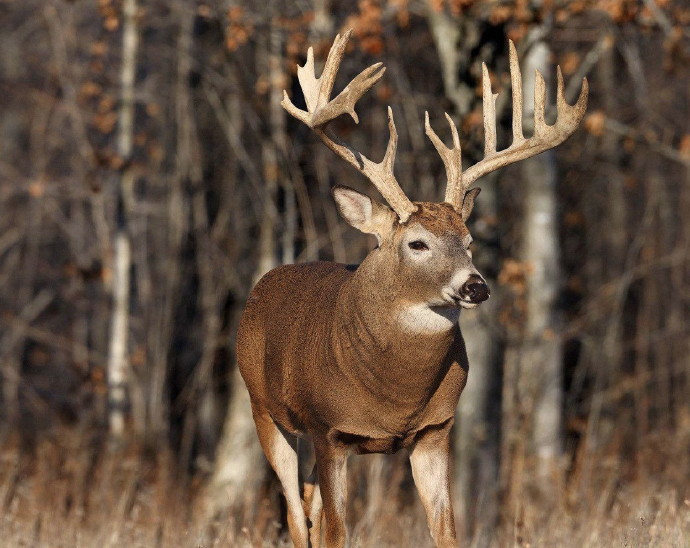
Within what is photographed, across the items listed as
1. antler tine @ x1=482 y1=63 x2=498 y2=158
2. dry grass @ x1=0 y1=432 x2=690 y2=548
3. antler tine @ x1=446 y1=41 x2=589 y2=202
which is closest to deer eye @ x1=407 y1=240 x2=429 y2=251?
antler tine @ x1=446 y1=41 x2=589 y2=202

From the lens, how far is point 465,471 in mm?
9414

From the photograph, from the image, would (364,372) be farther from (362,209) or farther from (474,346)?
(474,346)

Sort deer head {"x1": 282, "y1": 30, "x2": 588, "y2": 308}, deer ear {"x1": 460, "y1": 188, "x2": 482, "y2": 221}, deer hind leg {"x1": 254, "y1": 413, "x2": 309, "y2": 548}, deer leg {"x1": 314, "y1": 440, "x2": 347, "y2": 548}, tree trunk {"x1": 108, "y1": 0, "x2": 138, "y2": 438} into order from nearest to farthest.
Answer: deer head {"x1": 282, "y1": 30, "x2": 588, "y2": 308} → deer leg {"x1": 314, "y1": 440, "x2": 347, "y2": 548} → deer ear {"x1": 460, "y1": 188, "x2": 482, "y2": 221} → deer hind leg {"x1": 254, "y1": 413, "x2": 309, "y2": 548} → tree trunk {"x1": 108, "y1": 0, "x2": 138, "y2": 438}

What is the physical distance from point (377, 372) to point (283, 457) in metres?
1.22

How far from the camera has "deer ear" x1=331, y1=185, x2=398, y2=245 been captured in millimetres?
5316

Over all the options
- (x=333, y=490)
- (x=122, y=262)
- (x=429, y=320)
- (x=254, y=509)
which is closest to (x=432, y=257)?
(x=429, y=320)

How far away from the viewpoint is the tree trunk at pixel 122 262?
11852 mm

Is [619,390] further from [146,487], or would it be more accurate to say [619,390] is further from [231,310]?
[146,487]

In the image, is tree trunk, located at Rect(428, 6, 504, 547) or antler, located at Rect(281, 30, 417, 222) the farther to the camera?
tree trunk, located at Rect(428, 6, 504, 547)

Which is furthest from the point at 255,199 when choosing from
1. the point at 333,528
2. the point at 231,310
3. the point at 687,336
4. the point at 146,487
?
the point at 333,528

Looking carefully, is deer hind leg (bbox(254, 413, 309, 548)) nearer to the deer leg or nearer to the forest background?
the forest background

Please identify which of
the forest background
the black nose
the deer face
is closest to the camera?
the black nose

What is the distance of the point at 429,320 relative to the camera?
4.93m

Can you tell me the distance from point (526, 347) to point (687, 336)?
16.4 ft
